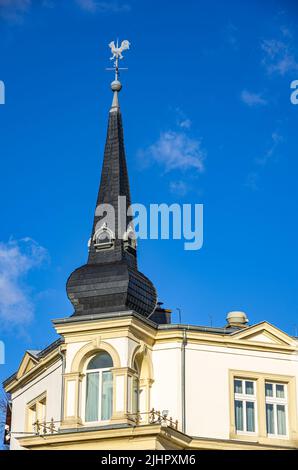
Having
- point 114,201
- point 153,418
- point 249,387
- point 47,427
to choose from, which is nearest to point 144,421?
point 153,418

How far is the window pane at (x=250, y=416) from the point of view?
42.6m

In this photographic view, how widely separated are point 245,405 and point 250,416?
18.2 inches

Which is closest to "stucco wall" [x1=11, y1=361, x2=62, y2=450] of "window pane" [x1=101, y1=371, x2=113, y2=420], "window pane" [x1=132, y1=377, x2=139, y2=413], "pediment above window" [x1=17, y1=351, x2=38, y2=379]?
"pediment above window" [x1=17, y1=351, x2=38, y2=379]

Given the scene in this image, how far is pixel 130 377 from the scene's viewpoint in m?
40.5

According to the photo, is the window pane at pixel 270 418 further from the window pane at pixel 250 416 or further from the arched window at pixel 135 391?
the arched window at pixel 135 391

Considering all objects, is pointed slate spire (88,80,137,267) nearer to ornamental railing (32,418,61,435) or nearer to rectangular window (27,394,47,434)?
ornamental railing (32,418,61,435)

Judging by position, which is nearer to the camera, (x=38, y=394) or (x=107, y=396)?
(x=107, y=396)

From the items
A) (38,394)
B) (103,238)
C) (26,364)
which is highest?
(103,238)

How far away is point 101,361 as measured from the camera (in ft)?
135

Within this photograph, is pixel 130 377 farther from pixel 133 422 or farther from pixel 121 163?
pixel 121 163

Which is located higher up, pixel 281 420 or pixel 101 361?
pixel 101 361

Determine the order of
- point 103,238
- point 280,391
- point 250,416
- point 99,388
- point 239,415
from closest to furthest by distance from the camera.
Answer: point 99,388
point 239,415
point 250,416
point 103,238
point 280,391

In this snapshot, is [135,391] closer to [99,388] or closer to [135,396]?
[135,396]

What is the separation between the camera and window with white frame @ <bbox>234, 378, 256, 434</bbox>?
42.5 metres
